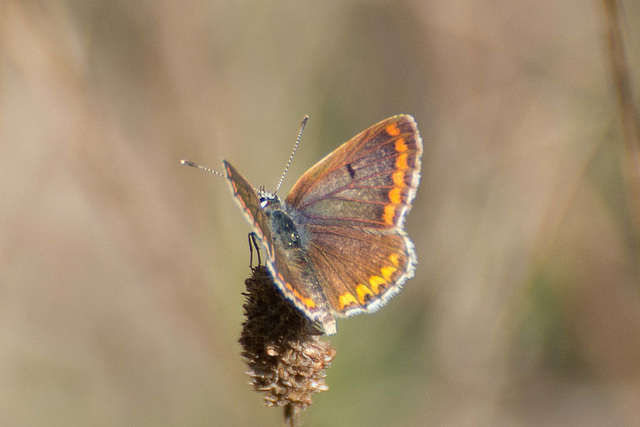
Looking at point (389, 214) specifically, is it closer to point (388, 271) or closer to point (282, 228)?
point (388, 271)

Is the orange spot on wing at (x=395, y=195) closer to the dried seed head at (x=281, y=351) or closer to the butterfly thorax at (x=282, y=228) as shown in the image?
the butterfly thorax at (x=282, y=228)

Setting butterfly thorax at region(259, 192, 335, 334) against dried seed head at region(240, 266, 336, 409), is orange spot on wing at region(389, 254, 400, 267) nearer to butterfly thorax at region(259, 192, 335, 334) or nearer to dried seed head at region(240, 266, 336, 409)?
butterfly thorax at region(259, 192, 335, 334)

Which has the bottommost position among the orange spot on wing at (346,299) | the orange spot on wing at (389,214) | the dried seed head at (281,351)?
the dried seed head at (281,351)

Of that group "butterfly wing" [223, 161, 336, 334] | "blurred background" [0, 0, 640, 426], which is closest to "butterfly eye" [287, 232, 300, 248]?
"butterfly wing" [223, 161, 336, 334]

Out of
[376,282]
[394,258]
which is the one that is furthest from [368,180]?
[376,282]

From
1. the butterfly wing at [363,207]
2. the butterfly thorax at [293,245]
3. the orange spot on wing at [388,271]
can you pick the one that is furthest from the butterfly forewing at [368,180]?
the orange spot on wing at [388,271]

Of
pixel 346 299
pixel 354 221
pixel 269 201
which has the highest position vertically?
pixel 269 201

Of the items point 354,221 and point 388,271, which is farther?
point 354,221
